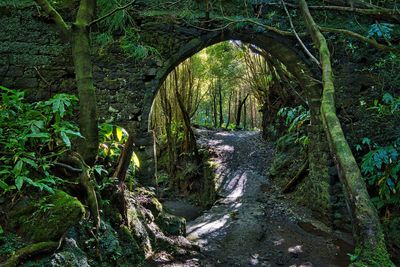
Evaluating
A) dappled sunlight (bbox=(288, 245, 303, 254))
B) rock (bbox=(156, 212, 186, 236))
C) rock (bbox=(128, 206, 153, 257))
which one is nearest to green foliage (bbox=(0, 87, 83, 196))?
rock (bbox=(128, 206, 153, 257))

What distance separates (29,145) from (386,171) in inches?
178

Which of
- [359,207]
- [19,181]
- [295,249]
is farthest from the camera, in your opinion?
[295,249]

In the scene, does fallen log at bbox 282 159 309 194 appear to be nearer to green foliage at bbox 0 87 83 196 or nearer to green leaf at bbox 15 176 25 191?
green foliage at bbox 0 87 83 196

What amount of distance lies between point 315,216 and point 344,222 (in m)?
0.63

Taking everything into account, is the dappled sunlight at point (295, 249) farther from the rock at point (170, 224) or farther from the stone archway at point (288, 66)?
the rock at point (170, 224)

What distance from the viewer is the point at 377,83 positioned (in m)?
5.23

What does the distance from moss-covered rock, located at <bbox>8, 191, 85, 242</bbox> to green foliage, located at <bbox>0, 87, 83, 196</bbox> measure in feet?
0.39

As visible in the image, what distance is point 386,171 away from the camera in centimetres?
447

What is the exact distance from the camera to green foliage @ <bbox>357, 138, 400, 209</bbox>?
4344 mm

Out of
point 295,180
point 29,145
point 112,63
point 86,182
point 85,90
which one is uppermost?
point 112,63

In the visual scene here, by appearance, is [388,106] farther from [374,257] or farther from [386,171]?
[374,257]

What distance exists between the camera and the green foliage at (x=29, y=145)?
→ 6.88ft

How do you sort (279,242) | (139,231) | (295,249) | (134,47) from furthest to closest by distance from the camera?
(134,47)
(279,242)
(295,249)
(139,231)

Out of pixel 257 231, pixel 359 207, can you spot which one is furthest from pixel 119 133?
pixel 257 231
